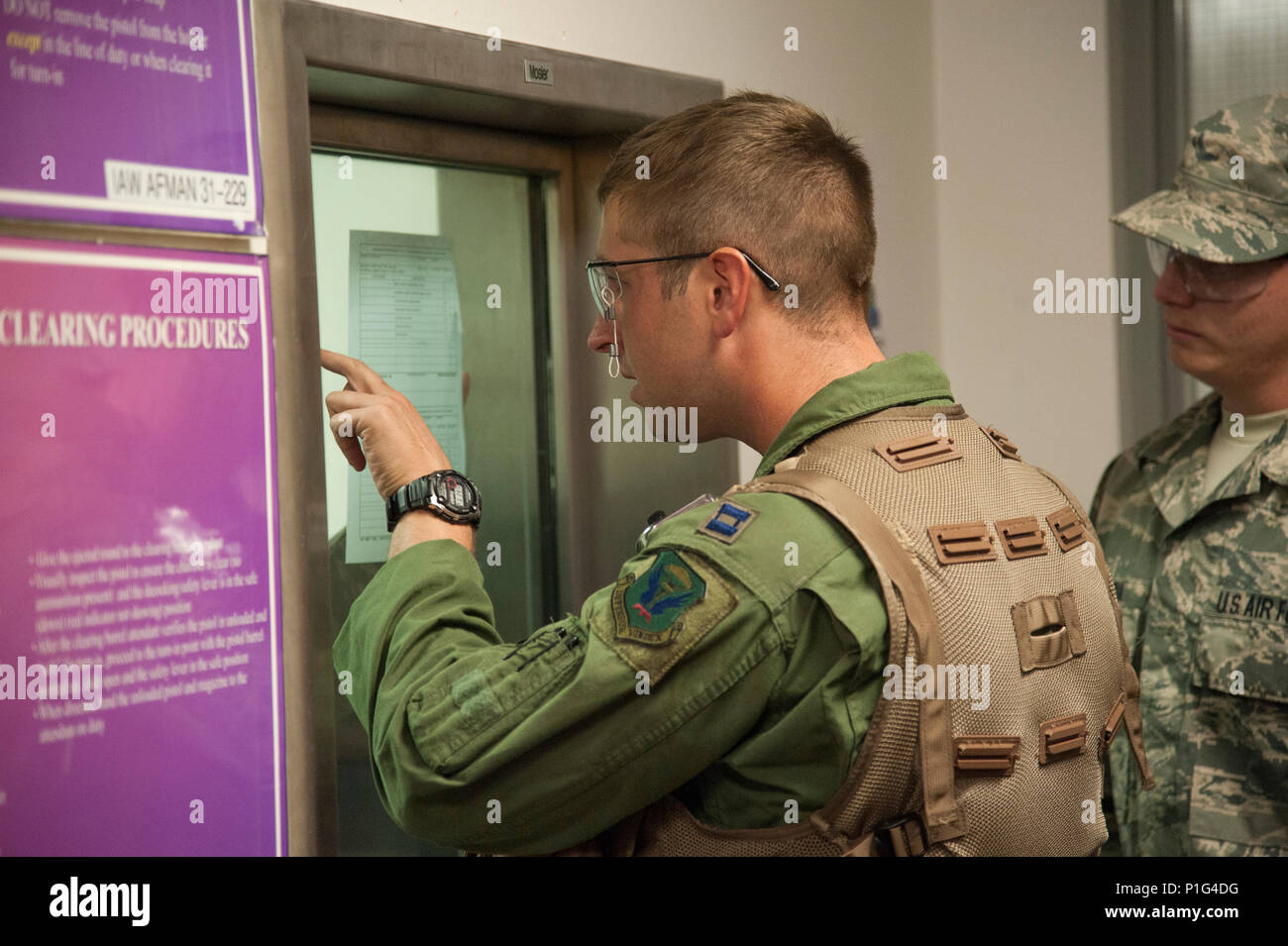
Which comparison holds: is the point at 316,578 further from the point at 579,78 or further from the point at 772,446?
the point at 579,78

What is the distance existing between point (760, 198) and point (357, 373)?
1.64 ft

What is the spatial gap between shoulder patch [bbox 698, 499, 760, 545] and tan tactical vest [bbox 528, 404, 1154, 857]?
42mm

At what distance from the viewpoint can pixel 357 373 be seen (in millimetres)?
1355

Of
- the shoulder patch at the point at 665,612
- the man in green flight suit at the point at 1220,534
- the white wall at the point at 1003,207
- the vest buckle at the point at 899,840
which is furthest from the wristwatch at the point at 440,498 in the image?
the white wall at the point at 1003,207

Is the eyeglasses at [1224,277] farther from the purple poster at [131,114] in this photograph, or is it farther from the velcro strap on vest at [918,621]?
the purple poster at [131,114]

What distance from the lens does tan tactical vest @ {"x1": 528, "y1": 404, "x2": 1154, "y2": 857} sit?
1.00 metres

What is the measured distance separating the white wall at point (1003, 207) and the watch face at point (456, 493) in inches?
54.3

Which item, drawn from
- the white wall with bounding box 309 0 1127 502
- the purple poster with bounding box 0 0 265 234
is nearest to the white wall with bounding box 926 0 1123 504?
the white wall with bounding box 309 0 1127 502

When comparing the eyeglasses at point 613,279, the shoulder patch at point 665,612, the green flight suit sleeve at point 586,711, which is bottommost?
the green flight suit sleeve at point 586,711

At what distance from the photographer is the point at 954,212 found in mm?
2613

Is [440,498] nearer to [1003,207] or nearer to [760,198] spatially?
[760,198]

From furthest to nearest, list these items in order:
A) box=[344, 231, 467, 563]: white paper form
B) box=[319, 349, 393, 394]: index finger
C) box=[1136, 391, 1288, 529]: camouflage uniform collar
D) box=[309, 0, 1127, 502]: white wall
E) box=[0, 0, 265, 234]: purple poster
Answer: box=[309, 0, 1127, 502]: white wall
box=[1136, 391, 1288, 529]: camouflage uniform collar
box=[344, 231, 467, 563]: white paper form
box=[319, 349, 393, 394]: index finger
box=[0, 0, 265, 234]: purple poster

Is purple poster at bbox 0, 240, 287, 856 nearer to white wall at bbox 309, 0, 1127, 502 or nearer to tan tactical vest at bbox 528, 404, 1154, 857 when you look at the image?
tan tactical vest at bbox 528, 404, 1154, 857

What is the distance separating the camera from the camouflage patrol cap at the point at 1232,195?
1.79 metres
